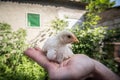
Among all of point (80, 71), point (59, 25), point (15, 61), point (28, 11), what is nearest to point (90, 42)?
point (59, 25)

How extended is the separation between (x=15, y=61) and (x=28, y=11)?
10.0 feet

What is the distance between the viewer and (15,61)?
675 cm

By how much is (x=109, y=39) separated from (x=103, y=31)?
1.15 ft

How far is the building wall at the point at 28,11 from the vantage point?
8469 mm

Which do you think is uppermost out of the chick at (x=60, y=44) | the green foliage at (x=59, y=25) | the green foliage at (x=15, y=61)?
the chick at (x=60, y=44)

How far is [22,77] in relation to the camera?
5.86 meters

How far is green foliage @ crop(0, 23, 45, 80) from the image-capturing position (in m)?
6.06

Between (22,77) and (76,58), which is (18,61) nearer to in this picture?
(22,77)

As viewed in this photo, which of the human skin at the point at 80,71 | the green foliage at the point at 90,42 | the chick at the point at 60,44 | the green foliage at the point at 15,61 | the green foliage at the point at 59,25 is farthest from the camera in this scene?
the green foliage at the point at 59,25

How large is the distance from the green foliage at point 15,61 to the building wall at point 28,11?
1014 millimetres

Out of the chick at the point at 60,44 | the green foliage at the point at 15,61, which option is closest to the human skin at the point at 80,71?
the chick at the point at 60,44

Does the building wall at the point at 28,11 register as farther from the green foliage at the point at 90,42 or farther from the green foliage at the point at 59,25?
the green foliage at the point at 90,42

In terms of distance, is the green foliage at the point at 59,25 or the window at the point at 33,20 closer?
the green foliage at the point at 59,25

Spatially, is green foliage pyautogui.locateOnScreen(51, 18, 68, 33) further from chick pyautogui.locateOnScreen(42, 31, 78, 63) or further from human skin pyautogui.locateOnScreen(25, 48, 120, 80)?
human skin pyautogui.locateOnScreen(25, 48, 120, 80)
